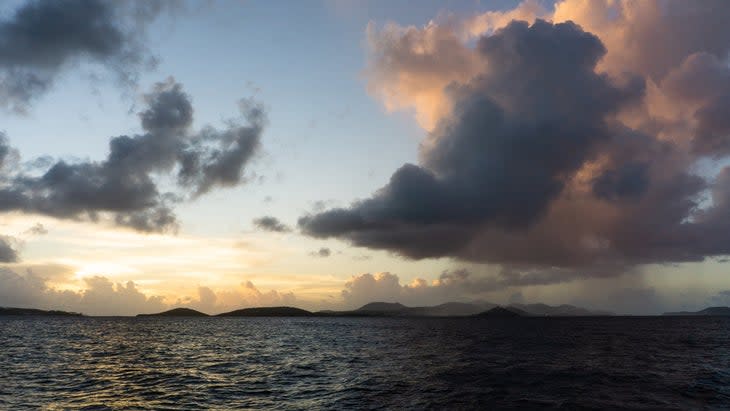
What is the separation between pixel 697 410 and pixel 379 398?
84.2 ft

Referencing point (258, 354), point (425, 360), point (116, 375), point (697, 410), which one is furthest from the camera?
point (258, 354)

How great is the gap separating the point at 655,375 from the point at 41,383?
68710 millimetres

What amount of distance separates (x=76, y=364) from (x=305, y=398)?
4175 centimetres

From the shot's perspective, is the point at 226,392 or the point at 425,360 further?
the point at 425,360

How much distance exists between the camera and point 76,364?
63312 millimetres

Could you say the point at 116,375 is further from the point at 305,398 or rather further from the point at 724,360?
the point at 724,360

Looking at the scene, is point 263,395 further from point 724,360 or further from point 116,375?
point 724,360

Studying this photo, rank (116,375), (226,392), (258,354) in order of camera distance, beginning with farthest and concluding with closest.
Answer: (258,354)
(116,375)
(226,392)

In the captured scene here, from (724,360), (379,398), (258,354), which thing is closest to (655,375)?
(724,360)

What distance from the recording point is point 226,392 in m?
43.4

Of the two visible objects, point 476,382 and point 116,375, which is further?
point 116,375

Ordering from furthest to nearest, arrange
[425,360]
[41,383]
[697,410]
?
[425,360], [41,383], [697,410]

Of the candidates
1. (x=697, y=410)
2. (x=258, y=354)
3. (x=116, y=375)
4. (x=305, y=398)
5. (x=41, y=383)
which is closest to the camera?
(x=697, y=410)

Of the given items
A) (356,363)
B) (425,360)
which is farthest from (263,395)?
(425,360)
